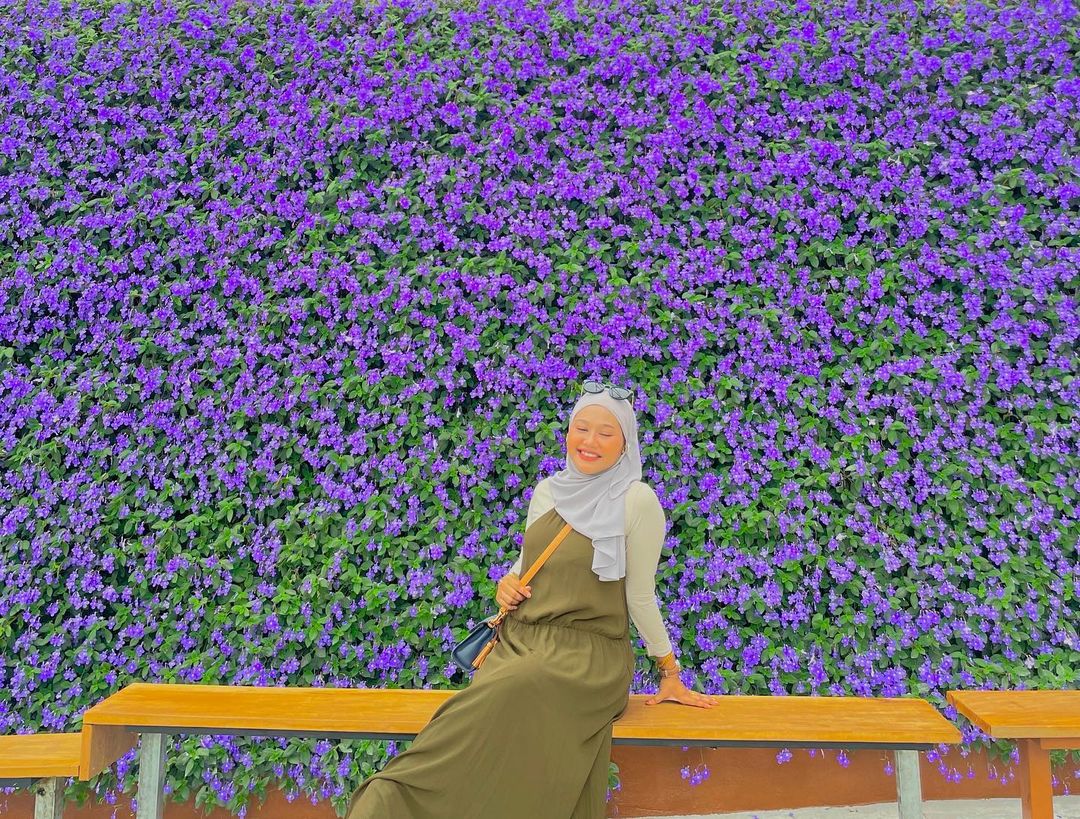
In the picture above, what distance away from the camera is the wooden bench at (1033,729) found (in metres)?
1.96

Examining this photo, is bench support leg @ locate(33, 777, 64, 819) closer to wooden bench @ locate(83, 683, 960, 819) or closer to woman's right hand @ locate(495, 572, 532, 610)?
wooden bench @ locate(83, 683, 960, 819)

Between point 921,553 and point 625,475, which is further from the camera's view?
point 921,553

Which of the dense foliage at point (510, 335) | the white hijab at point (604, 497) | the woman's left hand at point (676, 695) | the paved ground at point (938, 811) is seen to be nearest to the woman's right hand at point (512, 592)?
the white hijab at point (604, 497)

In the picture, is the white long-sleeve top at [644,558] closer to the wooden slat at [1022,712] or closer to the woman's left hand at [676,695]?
the woman's left hand at [676,695]

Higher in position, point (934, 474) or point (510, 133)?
point (510, 133)

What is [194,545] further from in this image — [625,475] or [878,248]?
[878,248]

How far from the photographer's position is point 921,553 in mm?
2736

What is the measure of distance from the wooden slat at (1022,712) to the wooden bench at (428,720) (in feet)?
0.33

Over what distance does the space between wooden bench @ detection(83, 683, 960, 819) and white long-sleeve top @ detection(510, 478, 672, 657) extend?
0.25 metres

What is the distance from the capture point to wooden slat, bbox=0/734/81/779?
1.96 m

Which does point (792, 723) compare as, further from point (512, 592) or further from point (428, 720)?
point (428, 720)

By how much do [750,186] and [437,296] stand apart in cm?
141

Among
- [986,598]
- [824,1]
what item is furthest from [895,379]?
[824,1]

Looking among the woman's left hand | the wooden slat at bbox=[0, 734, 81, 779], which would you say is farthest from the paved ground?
the wooden slat at bbox=[0, 734, 81, 779]
